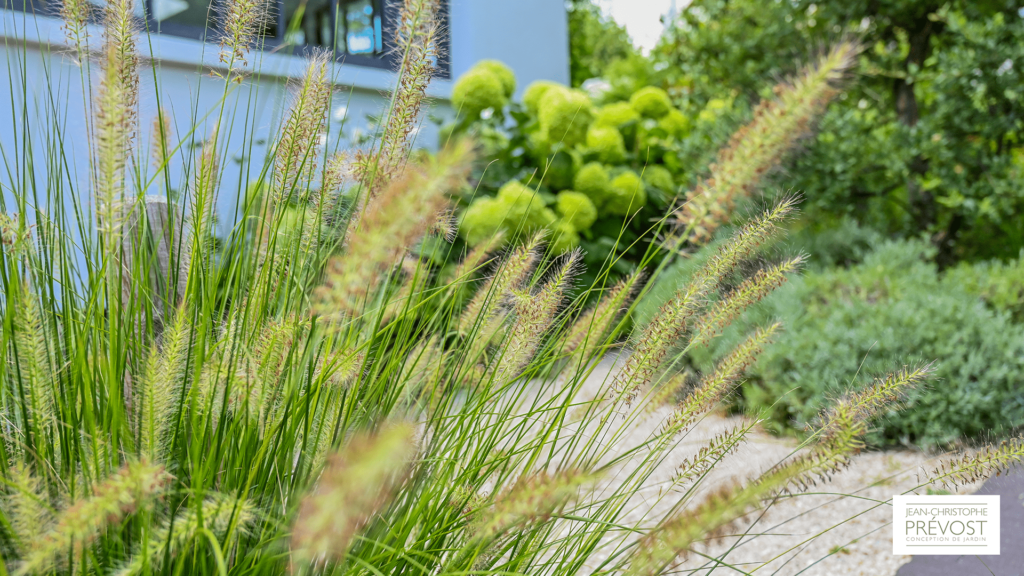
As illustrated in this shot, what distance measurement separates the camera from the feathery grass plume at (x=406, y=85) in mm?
940

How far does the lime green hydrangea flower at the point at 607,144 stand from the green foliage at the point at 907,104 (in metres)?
0.95

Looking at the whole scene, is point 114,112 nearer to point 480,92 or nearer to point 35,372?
point 35,372

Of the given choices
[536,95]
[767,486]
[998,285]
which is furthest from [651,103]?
[767,486]

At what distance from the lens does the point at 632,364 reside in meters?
0.98

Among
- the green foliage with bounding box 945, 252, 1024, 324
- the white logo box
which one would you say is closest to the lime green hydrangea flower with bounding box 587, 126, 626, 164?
the green foliage with bounding box 945, 252, 1024, 324

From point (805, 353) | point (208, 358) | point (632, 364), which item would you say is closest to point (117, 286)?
point (208, 358)

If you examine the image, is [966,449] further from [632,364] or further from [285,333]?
[285,333]

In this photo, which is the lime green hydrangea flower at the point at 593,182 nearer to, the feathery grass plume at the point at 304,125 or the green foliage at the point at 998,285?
the green foliage at the point at 998,285

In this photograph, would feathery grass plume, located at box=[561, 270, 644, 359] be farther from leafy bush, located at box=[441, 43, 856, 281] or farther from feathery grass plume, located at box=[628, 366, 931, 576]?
leafy bush, located at box=[441, 43, 856, 281]

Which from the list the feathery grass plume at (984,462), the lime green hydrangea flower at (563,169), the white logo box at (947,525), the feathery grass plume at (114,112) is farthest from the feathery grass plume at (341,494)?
the lime green hydrangea flower at (563,169)

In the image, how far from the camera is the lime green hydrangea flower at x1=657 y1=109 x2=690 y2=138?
5453mm

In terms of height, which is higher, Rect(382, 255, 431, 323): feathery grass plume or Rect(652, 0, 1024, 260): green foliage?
Rect(652, 0, 1024, 260): green foliage

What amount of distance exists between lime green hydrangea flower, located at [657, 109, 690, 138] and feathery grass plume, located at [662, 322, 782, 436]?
4.64 metres

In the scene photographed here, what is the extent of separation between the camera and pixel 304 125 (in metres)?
0.97
